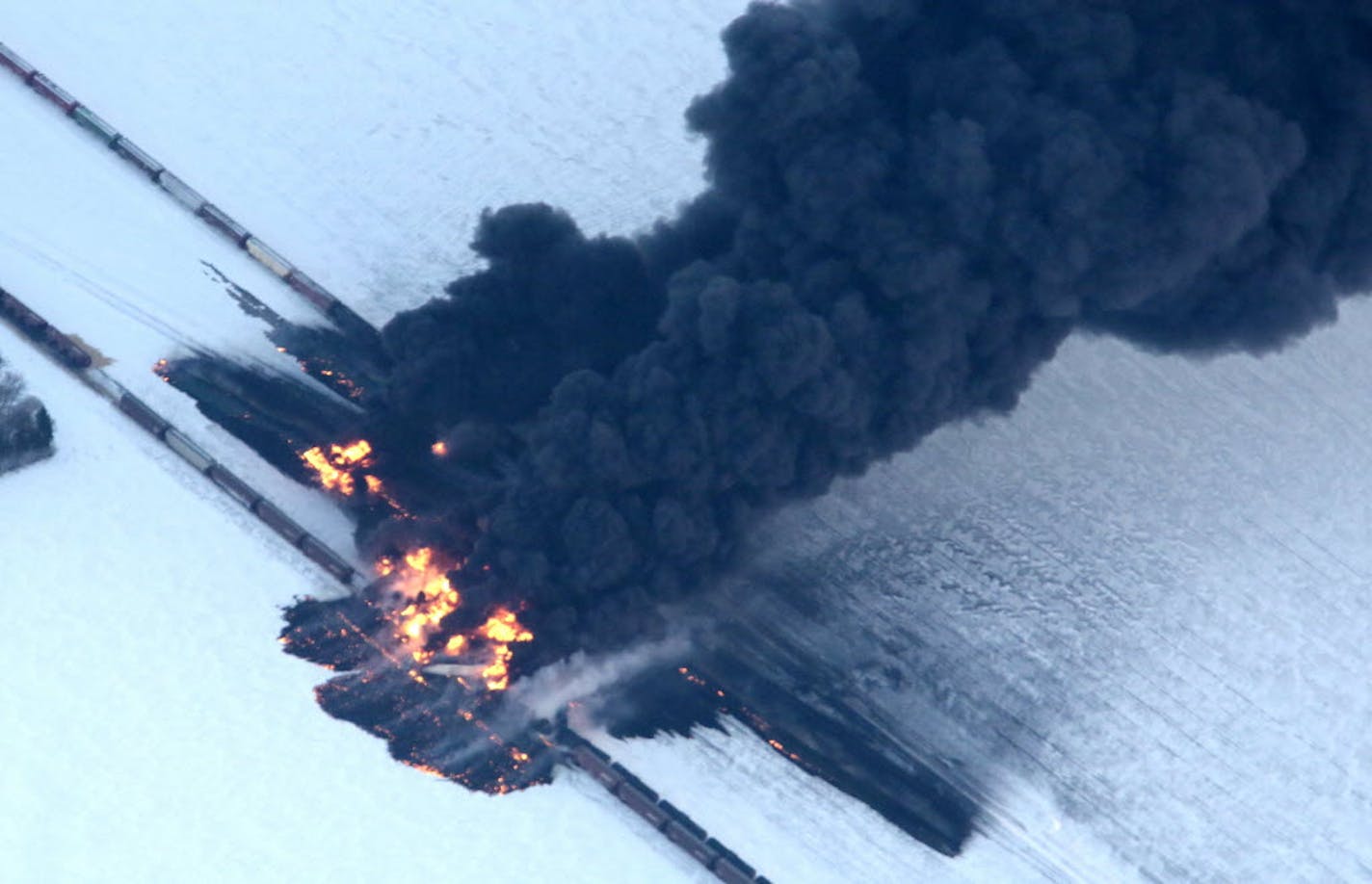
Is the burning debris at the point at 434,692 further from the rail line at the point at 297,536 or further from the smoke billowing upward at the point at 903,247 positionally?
the smoke billowing upward at the point at 903,247

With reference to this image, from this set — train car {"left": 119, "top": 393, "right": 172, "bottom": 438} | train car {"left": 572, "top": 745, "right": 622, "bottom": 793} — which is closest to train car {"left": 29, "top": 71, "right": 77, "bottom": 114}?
train car {"left": 119, "top": 393, "right": 172, "bottom": 438}

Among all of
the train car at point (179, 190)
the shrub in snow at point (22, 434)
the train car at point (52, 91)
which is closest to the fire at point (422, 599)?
the shrub in snow at point (22, 434)

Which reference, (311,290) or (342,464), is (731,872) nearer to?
(342,464)

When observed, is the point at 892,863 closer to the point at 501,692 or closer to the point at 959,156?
the point at 501,692

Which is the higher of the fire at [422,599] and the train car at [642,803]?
the fire at [422,599]

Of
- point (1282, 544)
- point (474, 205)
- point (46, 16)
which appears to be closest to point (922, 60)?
point (474, 205)
